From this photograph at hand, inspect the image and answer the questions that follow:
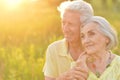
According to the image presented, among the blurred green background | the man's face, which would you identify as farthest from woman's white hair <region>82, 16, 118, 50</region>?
the blurred green background

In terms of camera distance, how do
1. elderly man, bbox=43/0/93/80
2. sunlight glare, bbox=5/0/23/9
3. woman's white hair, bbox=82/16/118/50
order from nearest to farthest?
woman's white hair, bbox=82/16/118/50 < elderly man, bbox=43/0/93/80 < sunlight glare, bbox=5/0/23/9

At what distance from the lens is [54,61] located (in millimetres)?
4352

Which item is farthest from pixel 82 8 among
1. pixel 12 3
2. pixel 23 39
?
pixel 12 3

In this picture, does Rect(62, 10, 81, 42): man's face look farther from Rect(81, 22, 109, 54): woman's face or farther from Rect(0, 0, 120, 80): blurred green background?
Rect(0, 0, 120, 80): blurred green background

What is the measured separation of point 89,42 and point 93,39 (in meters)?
0.03

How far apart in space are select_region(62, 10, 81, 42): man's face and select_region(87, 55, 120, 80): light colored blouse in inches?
14.8

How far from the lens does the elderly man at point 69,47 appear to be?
3.93 meters

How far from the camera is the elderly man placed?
12.9 ft

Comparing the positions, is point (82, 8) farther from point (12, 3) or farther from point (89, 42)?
point (12, 3)

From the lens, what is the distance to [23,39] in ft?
28.2

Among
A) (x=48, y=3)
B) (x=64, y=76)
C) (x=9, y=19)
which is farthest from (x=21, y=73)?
(x=48, y=3)

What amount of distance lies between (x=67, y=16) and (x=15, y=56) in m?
2.73

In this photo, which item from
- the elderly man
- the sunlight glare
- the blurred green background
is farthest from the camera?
the sunlight glare

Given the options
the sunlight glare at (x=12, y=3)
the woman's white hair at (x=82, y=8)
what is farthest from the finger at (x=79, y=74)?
the sunlight glare at (x=12, y=3)
